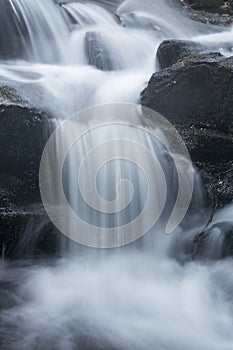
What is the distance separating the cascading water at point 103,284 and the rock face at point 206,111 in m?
0.57

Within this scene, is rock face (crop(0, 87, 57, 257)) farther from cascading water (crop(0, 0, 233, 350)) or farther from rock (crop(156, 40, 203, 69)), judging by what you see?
rock (crop(156, 40, 203, 69))

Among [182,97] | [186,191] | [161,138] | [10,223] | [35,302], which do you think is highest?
[182,97]

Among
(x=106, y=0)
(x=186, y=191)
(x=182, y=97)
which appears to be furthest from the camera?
(x=106, y=0)

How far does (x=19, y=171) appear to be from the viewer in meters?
6.03

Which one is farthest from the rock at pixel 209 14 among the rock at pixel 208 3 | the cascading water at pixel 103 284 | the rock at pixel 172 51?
the rock at pixel 172 51

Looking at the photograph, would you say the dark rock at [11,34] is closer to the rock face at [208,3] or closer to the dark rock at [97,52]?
the dark rock at [97,52]

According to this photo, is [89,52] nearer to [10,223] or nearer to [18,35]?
[18,35]

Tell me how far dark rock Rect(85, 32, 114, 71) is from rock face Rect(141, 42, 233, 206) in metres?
2.31

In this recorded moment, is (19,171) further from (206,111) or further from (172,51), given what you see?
(172,51)

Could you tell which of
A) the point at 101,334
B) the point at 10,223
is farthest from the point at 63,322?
the point at 10,223

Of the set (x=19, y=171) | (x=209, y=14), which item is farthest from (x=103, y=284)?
(x=209, y=14)

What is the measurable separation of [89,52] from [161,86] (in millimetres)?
2838

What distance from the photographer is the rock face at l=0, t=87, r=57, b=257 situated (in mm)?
5633

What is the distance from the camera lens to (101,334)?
4484 mm
